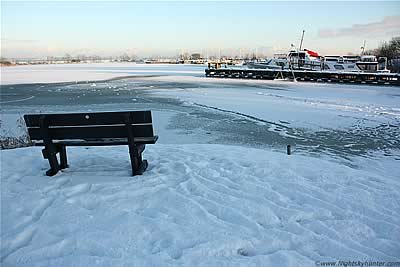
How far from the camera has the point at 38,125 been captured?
15.3ft

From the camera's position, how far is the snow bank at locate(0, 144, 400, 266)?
2.82 metres

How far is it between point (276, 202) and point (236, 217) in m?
0.63

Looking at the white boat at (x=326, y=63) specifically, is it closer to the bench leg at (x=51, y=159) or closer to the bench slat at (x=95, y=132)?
the bench slat at (x=95, y=132)

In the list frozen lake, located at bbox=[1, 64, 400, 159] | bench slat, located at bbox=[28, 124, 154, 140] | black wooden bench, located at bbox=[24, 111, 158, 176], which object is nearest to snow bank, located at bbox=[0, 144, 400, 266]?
black wooden bench, located at bbox=[24, 111, 158, 176]

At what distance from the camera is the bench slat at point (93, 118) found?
4.47m

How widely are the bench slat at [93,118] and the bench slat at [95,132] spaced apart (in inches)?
3.3

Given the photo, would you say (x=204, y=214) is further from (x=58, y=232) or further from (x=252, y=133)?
(x=252, y=133)

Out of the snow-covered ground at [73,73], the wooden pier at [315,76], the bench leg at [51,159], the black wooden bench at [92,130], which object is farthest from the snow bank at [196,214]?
the snow-covered ground at [73,73]

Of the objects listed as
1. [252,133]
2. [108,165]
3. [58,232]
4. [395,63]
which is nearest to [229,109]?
[252,133]

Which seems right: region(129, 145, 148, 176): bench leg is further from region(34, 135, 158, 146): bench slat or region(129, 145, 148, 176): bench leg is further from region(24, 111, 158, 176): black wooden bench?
region(34, 135, 158, 146): bench slat

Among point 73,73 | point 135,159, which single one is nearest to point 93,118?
point 135,159

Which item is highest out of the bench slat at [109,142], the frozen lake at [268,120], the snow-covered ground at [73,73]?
the snow-covered ground at [73,73]

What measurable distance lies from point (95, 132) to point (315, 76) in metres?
32.8

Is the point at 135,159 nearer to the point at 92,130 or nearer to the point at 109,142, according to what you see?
the point at 109,142
